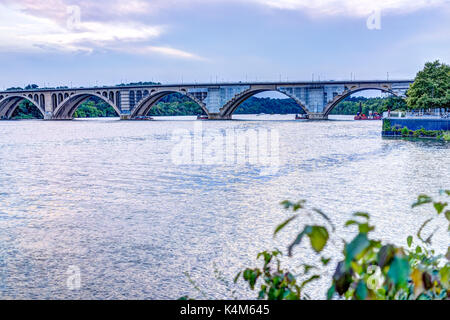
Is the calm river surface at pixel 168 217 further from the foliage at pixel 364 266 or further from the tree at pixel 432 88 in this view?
the tree at pixel 432 88

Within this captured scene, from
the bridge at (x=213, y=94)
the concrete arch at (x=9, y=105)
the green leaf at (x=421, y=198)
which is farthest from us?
the concrete arch at (x=9, y=105)

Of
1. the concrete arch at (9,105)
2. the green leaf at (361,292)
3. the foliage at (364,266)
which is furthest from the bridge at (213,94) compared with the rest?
the green leaf at (361,292)

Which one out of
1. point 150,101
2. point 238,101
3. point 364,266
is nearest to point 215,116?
point 238,101

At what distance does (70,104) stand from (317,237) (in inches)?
4311

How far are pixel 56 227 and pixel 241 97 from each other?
82.6 meters

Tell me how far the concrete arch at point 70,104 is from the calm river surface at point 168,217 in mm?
77207

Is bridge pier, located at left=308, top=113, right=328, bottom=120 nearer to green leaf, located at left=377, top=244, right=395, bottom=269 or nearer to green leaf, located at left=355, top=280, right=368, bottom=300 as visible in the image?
green leaf, located at left=377, top=244, right=395, bottom=269

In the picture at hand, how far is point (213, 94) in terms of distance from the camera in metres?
91.2

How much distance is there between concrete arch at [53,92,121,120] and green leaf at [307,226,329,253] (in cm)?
9656

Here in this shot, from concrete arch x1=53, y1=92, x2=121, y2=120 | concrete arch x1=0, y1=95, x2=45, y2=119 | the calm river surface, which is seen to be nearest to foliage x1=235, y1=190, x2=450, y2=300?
the calm river surface

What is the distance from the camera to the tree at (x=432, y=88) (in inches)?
1881
